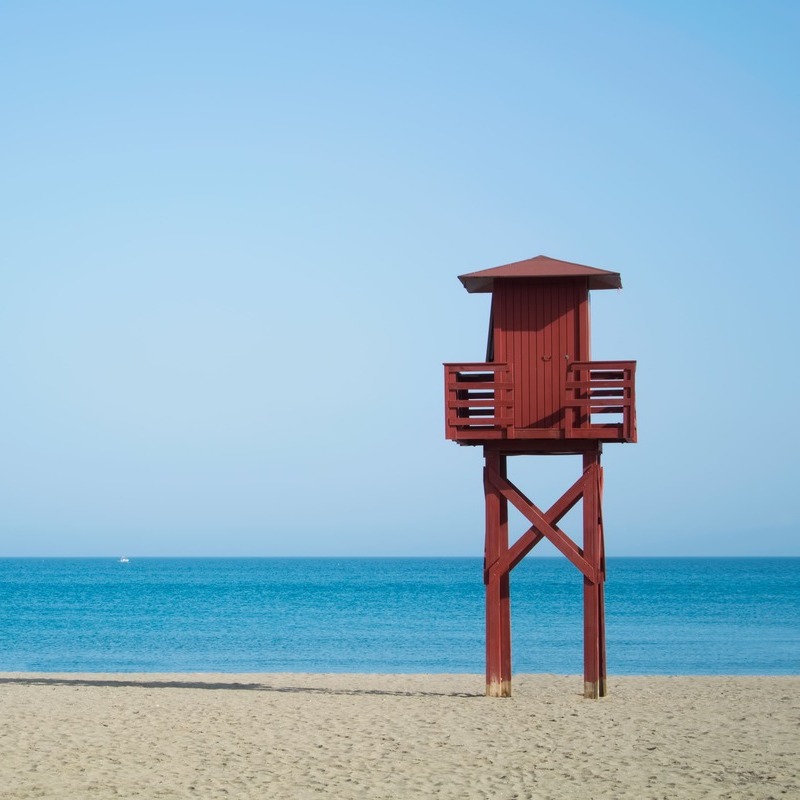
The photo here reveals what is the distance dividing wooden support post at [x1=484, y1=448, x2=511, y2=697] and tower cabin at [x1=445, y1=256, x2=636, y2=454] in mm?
764

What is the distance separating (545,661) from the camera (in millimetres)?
32062

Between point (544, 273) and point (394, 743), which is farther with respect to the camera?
point (544, 273)

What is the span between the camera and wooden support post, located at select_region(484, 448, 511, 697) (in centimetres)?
1786

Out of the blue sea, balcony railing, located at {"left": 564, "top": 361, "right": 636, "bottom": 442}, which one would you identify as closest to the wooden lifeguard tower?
balcony railing, located at {"left": 564, "top": 361, "right": 636, "bottom": 442}

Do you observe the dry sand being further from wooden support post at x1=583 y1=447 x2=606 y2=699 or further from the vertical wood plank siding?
the vertical wood plank siding

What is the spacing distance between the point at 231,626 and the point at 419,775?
41202 millimetres

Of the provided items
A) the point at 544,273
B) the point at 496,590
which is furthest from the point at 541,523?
the point at 544,273

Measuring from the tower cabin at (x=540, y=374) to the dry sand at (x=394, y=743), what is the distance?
4.14 metres

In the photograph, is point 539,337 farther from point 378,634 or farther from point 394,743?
point 378,634

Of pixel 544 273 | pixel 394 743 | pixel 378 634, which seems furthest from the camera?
pixel 378 634

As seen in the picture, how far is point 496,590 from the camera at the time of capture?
58.5 ft

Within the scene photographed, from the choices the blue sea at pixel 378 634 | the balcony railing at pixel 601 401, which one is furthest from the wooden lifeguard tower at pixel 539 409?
the blue sea at pixel 378 634

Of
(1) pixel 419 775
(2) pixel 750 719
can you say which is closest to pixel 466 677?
(2) pixel 750 719

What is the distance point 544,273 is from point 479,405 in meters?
2.26
